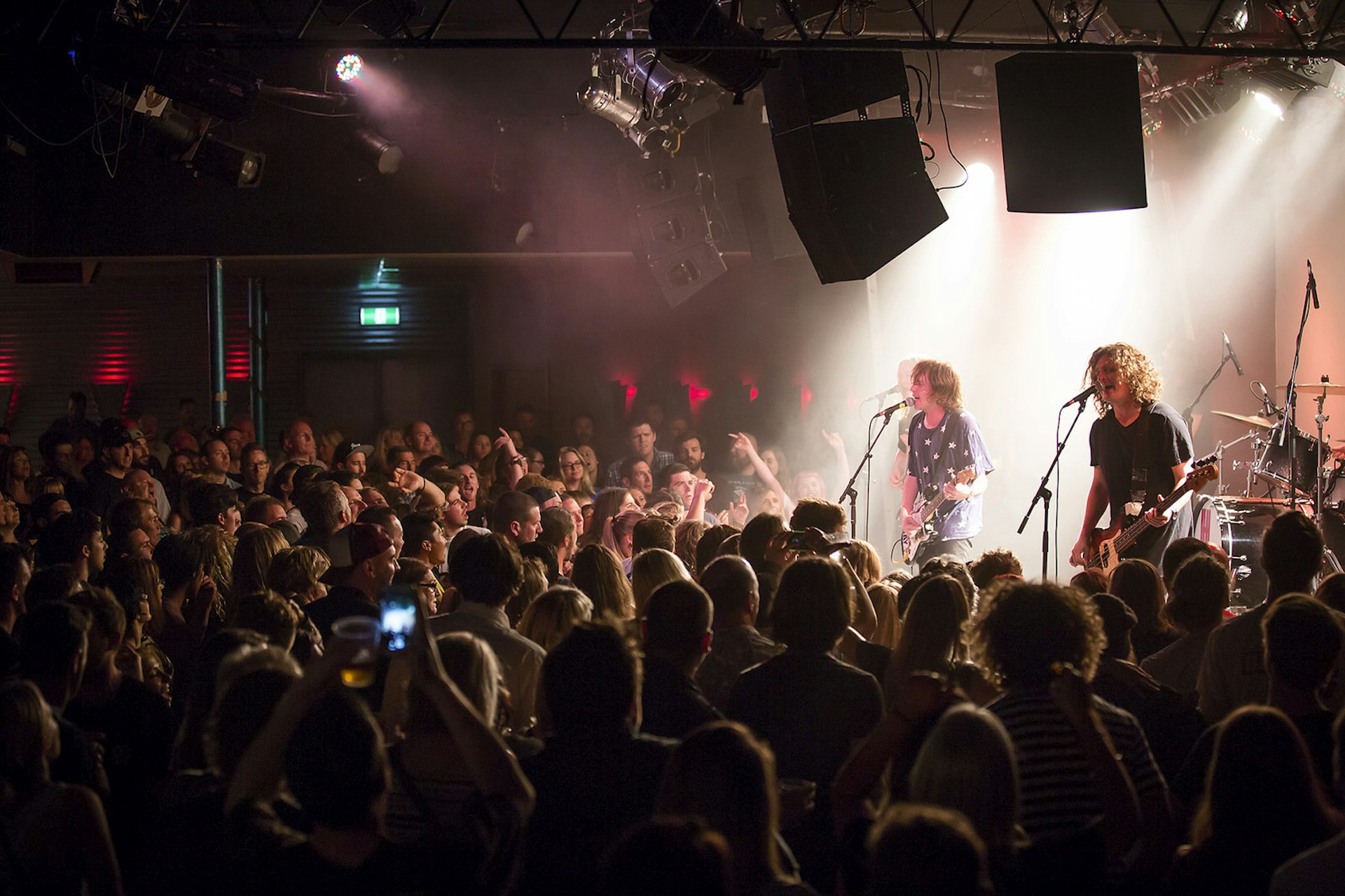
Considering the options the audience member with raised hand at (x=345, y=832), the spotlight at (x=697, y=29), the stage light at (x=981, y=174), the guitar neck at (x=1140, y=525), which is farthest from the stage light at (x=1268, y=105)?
the audience member with raised hand at (x=345, y=832)

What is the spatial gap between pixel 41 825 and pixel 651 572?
2154 mm

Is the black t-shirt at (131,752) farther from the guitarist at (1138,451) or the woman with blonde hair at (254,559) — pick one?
the guitarist at (1138,451)

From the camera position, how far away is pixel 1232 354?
32.1 ft

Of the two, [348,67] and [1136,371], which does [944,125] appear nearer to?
[1136,371]

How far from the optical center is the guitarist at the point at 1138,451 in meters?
6.43

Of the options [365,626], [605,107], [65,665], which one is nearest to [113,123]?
[605,107]

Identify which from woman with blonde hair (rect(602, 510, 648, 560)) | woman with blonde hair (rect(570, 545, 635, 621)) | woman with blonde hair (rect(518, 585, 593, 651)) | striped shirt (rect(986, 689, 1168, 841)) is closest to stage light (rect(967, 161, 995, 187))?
woman with blonde hair (rect(602, 510, 648, 560))

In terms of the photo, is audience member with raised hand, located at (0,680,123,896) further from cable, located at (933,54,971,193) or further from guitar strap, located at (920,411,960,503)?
guitar strap, located at (920,411,960,503)

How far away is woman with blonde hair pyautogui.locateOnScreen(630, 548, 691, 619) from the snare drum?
5969 mm

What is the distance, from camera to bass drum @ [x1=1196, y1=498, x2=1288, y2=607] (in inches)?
318

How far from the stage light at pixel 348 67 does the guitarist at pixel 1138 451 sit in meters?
6.90

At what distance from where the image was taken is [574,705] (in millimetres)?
2326

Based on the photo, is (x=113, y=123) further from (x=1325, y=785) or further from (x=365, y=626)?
(x=1325, y=785)

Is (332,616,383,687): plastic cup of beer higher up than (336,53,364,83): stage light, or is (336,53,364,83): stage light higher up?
(336,53,364,83): stage light
